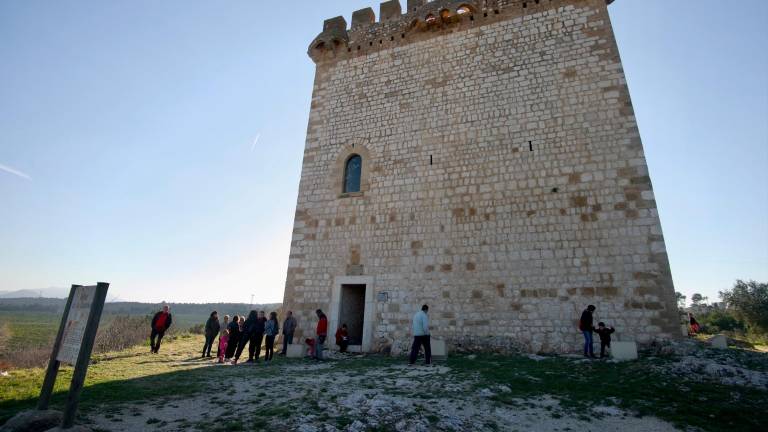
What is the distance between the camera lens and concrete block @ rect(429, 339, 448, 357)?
27.9 feet

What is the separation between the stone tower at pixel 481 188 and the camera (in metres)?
8.84

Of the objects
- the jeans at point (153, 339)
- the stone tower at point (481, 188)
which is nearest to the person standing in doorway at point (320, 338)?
the stone tower at point (481, 188)

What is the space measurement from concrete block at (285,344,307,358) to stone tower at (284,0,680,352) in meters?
0.98

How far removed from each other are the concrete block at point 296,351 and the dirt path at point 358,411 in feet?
11.8

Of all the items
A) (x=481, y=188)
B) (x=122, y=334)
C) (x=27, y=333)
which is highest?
(x=481, y=188)

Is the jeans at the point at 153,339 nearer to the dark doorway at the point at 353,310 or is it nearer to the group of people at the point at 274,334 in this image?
the group of people at the point at 274,334

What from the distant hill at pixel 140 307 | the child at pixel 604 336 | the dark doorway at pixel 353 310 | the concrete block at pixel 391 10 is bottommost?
the child at pixel 604 336

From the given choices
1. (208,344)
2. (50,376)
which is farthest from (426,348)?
(208,344)

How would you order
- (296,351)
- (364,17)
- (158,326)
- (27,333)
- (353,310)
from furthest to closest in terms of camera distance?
(27,333)
(364,17)
(353,310)
(158,326)
(296,351)

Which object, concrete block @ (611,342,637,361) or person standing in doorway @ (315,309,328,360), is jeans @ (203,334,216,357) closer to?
person standing in doorway @ (315,309,328,360)

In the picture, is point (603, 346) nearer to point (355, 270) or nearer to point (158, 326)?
point (355, 270)

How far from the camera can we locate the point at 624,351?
7.40m

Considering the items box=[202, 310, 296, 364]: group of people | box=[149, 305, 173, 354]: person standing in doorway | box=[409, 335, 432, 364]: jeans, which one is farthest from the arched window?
box=[149, 305, 173, 354]: person standing in doorway

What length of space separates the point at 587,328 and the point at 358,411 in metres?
5.73
